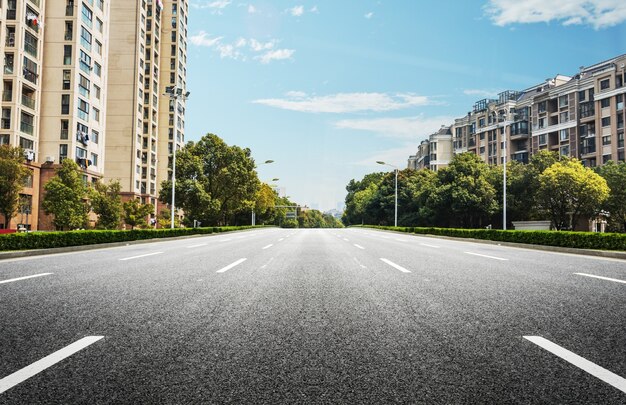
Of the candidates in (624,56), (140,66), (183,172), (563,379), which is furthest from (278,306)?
(624,56)

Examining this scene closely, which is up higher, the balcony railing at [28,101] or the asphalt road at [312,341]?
the balcony railing at [28,101]

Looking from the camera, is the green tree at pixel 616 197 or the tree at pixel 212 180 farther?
the tree at pixel 212 180

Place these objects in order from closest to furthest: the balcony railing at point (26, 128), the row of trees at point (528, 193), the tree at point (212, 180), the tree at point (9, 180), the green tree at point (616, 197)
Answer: the tree at point (9, 180)
the balcony railing at point (26, 128)
the row of trees at point (528, 193)
the green tree at point (616, 197)
the tree at point (212, 180)

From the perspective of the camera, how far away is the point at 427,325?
186 inches

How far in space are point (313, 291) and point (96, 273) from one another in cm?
487

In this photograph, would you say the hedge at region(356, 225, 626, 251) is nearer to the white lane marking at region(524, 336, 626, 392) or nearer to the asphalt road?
the asphalt road

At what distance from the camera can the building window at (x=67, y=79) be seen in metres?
42.9

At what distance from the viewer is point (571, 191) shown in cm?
4088

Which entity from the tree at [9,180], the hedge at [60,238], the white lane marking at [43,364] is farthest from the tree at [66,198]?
the white lane marking at [43,364]

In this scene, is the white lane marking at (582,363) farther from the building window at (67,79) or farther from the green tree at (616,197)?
the building window at (67,79)

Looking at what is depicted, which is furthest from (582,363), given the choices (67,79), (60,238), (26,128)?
(67,79)

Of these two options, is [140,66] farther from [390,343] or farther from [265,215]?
[390,343]

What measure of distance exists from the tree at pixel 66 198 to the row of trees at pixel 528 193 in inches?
1352

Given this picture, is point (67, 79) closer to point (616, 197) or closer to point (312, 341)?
point (312, 341)
